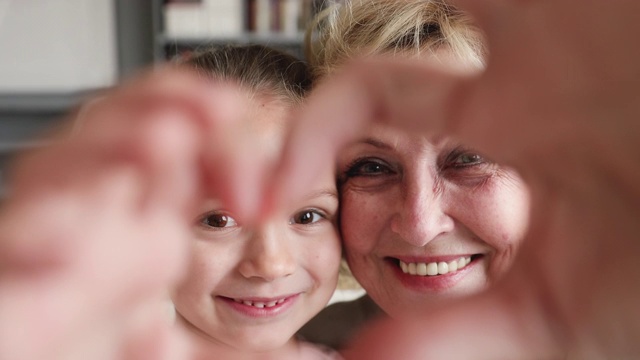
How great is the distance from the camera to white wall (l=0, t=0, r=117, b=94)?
3.17m

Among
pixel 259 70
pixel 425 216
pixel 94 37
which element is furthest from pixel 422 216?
pixel 94 37

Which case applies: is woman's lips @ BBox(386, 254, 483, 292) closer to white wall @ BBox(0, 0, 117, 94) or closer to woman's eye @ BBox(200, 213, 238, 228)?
woman's eye @ BBox(200, 213, 238, 228)

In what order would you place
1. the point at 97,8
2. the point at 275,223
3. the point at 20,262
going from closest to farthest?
the point at 20,262
the point at 275,223
the point at 97,8

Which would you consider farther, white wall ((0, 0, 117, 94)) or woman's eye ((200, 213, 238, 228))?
white wall ((0, 0, 117, 94))

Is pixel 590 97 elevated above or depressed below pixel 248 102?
above

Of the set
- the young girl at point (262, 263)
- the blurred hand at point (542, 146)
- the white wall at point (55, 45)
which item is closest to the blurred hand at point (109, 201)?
the blurred hand at point (542, 146)

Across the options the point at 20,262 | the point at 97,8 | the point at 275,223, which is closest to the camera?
the point at 20,262

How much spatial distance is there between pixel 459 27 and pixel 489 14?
2.00 feet

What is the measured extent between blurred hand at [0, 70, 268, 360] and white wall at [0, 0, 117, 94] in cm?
290

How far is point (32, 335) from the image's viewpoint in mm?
378

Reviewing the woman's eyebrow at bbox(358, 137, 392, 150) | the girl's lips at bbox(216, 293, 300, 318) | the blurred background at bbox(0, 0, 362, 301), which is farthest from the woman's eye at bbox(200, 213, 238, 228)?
the blurred background at bbox(0, 0, 362, 301)

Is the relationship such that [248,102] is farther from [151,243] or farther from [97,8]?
[97,8]

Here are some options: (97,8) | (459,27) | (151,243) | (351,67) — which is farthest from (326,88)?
(97,8)

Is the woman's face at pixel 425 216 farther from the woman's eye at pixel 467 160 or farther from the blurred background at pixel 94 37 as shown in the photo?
the blurred background at pixel 94 37
